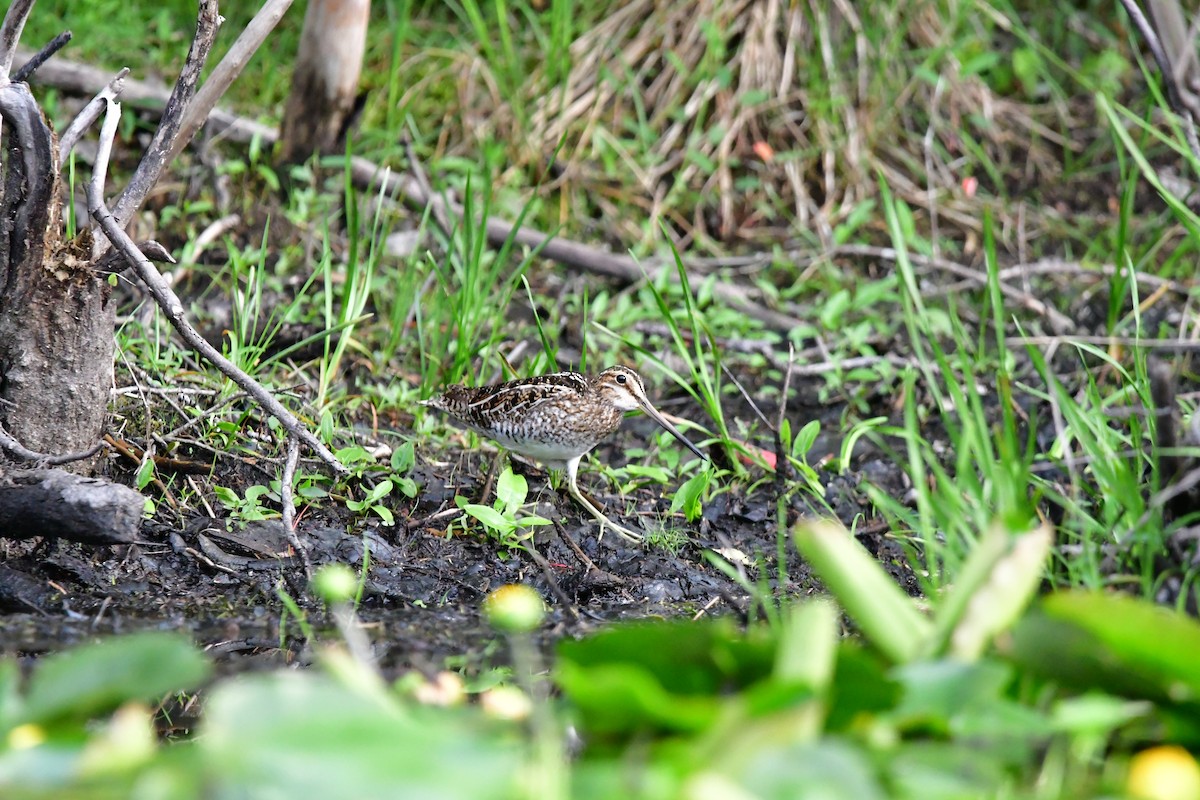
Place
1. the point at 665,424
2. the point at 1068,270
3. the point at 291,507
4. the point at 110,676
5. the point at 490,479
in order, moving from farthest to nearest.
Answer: the point at 1068,270, the point at 665,424, the point at 490,479, the point at 291,507, the point at 110,676

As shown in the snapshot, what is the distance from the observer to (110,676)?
6.75ft

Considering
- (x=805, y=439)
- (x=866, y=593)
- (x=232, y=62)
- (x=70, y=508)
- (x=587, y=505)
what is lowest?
(x=587, y=505)

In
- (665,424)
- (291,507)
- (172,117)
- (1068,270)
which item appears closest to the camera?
(172,117)

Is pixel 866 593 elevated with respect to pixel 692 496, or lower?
elevated

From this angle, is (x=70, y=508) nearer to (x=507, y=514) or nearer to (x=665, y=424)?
(x=507, y=514)

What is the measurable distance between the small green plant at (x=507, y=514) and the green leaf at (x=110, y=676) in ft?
5.84

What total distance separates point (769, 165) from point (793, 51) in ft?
2.00

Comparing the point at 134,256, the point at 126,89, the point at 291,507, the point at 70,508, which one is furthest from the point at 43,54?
the point at 126,89

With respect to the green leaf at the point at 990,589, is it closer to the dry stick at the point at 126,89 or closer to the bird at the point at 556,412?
the bird at the point at 556,412

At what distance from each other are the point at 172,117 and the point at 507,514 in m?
1.46

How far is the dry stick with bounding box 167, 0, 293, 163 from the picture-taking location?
3621 mm

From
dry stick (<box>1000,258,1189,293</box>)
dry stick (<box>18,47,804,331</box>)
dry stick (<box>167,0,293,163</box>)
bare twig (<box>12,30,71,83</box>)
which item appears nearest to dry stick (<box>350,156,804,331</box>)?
dry stick (<box>18,47,804,331</box>)

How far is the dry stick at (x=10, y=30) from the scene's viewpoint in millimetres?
3250

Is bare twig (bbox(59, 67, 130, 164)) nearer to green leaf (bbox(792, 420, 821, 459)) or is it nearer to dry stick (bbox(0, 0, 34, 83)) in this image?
dry stick (bbox(0, 0, 34, 83))
